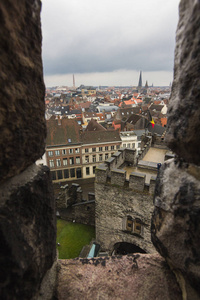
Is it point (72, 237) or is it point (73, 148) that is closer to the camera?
point (72, 237)

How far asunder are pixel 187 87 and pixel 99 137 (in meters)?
23.7

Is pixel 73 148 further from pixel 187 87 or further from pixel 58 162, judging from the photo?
pixel 187 87

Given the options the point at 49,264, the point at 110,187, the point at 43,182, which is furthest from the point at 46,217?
the point at 110,187

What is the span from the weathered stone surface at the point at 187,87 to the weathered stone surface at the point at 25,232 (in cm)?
121

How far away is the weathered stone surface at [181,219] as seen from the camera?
1356 millimetres

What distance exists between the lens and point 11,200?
119 cm

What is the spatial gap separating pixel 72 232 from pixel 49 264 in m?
12.6

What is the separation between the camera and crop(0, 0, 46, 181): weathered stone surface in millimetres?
1011

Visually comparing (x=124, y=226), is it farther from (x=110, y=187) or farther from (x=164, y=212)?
(x=164, y=212)

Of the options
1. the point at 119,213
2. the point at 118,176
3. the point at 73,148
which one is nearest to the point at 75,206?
the point at 119,213

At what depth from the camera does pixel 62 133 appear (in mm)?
23500

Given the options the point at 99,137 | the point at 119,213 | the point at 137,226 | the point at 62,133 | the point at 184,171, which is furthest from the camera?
the point at 99,137

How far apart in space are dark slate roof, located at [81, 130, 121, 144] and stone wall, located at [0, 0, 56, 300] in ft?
75.1

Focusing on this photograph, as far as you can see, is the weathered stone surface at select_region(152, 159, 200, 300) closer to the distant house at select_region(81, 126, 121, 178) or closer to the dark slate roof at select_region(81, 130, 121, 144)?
the distant house at select_region(81, 126, 121, 178)
